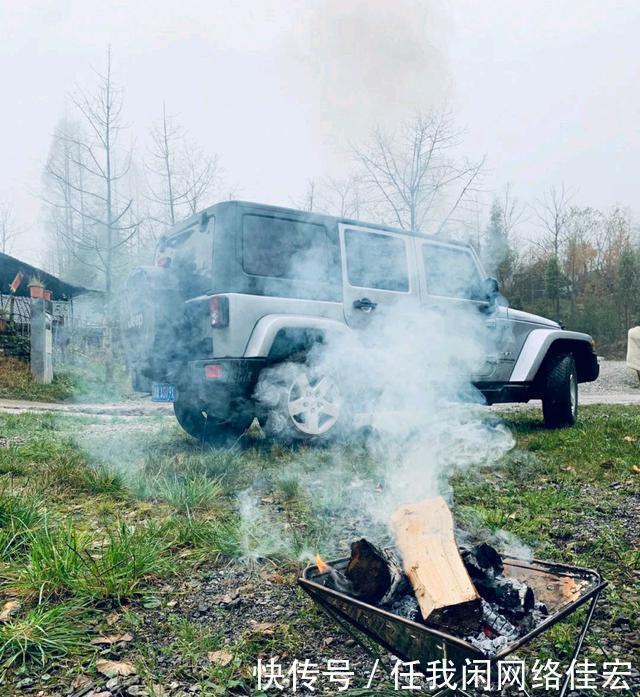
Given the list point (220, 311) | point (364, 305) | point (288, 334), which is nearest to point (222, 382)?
point (220, 311)

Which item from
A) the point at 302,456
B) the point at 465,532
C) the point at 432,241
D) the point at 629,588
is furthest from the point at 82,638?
the point at 432,241

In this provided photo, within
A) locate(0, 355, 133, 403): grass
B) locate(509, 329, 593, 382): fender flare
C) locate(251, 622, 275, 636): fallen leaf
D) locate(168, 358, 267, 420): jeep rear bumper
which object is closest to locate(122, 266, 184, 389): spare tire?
locate(168, 358, 267, 420): jeep rear bumper

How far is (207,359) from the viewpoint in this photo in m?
4.73

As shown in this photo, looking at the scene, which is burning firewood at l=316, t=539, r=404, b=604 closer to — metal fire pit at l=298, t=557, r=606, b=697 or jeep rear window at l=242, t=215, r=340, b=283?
metal fire pit at l=298, t=557, r=606, b=697

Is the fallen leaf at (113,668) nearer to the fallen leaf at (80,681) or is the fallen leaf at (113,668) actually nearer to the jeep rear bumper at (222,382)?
the fallen leaf at (80,681)

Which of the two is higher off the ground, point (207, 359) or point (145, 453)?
point (207, 359)

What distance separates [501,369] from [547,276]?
68.3 ft

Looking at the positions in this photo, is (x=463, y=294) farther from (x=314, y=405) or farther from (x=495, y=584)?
(x=495, y=584)

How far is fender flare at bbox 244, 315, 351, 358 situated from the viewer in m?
4.62

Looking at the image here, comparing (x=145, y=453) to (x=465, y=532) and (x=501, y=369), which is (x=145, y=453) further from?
(x=501, y=369)

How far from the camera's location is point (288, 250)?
5035 millimetres

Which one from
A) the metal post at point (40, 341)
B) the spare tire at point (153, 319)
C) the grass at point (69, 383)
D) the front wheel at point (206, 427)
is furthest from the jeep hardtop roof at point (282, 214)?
the metal post at point (40, 341)

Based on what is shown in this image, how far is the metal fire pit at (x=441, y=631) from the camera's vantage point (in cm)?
144

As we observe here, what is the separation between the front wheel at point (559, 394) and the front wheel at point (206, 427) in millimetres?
3367
